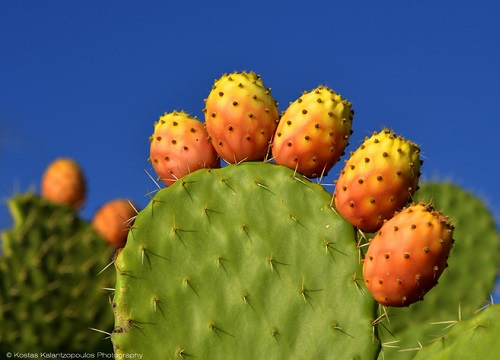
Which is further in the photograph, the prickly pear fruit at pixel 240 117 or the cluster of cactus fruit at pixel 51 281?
the cluster of cactus fruit at pixel 51 281

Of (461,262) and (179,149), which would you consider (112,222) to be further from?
(179,149)

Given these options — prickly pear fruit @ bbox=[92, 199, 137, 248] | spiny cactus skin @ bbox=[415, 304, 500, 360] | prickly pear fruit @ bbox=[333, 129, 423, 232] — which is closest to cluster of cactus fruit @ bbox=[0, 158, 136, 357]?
prickly pear fruit @ bbox=[92, 199, 137, 248]

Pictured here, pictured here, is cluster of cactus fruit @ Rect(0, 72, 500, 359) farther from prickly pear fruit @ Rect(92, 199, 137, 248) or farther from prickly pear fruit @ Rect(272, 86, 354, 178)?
prickly pear fruit @ Rect(92, 199, 137, 248)

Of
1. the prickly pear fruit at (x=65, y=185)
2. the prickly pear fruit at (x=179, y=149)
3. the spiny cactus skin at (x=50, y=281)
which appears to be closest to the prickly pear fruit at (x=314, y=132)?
the prickly pear fruit at (x=179, y=149)

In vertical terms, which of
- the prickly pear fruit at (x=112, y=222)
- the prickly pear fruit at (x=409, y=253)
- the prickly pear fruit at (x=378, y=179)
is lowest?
the prickly pear fruit at (x=112, y=222)

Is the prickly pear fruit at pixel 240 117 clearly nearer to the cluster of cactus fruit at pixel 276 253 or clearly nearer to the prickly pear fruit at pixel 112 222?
the cluster of cactus fruit at pixel 276 253

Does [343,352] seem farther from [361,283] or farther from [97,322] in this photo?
[97,322]

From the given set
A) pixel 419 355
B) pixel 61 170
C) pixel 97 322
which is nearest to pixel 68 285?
pixel 97 322
